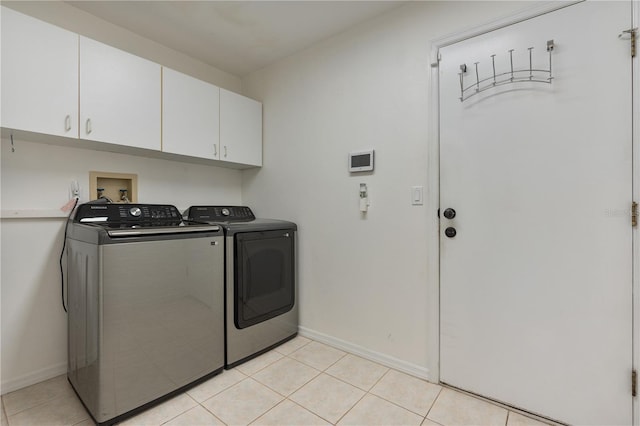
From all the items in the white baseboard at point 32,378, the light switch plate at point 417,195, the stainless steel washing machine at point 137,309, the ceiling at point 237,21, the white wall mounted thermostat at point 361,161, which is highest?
the ceiling at point 237,21

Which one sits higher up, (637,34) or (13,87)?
(637,34)

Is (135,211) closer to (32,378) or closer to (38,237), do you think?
(38,237)

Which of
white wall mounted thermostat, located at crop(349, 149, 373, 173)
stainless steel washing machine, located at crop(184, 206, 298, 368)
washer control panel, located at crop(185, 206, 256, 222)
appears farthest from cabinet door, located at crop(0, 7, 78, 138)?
white wall mounted thermostat, located at crop(349, 149, 373, 173)

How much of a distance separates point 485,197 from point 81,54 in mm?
2477

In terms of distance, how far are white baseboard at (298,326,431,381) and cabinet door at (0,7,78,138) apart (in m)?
2.13

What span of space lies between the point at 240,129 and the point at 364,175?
1222 millimetres

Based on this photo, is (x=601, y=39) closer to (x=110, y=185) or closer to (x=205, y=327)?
(x=205, y=327)

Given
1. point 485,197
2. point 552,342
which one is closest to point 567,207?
point 485,197

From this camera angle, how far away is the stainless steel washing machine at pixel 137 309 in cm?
141

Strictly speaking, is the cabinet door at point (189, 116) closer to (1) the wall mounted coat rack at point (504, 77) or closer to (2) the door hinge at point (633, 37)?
(1) the wall mounted coat rack at point (504, 77)

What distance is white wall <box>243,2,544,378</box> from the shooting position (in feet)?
6.07

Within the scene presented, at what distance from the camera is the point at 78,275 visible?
162 cm

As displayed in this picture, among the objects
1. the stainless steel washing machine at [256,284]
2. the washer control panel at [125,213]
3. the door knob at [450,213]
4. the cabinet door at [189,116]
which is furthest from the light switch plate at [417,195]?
the washer control panel at [125,213]

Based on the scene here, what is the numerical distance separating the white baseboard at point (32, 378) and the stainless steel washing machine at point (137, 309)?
177 millimetres
